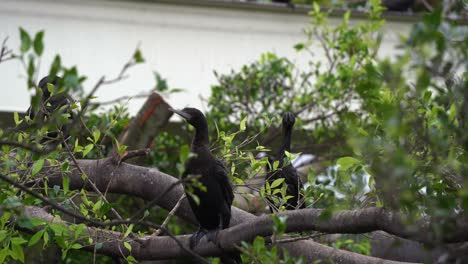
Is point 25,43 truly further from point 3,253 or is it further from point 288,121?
point 288,121

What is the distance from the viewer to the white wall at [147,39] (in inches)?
341

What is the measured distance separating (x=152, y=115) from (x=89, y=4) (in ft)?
11.8

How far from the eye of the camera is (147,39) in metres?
8.97

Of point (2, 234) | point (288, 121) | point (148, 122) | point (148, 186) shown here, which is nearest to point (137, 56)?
point (2, 234)

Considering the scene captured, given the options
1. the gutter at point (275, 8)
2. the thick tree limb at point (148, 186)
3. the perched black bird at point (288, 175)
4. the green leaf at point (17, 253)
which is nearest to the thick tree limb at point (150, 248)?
the thick tree limb at point (148, 186)

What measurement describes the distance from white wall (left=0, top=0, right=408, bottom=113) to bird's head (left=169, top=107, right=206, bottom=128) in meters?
3.88

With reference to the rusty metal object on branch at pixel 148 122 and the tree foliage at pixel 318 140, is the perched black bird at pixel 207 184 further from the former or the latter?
the rusty metal object on branch at pixel 148 122

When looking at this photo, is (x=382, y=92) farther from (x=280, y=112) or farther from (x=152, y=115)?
(x=280, y=112)

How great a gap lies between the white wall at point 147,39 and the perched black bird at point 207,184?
13.1 ft

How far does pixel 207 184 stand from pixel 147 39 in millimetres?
4754

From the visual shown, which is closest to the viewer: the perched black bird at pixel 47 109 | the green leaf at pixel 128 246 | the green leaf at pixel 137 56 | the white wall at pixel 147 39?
the green leaf at pixel 137 56

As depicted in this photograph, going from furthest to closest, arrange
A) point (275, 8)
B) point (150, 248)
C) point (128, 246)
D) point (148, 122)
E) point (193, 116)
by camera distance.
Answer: point (275, 8) → point (148, 122) → point (193, 116) → point (150, 248) → point (128, 246)

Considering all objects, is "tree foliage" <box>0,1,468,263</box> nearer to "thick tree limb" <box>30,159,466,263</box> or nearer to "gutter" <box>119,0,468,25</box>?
"thick tree limb" <box>30,159,466,263</box>

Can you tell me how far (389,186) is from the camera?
2.35 meters
